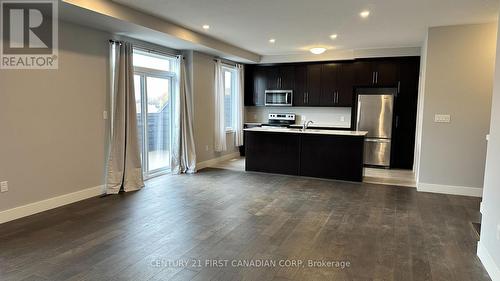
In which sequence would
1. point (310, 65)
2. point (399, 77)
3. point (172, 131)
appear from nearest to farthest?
point (172, 131), point (399, 77), point (310, 65)

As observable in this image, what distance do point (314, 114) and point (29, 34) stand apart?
6375mm

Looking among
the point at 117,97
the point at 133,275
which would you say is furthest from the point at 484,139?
the point at 117,97

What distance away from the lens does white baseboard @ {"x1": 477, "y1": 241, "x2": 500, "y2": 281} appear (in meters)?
2.58

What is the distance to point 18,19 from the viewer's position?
12.6 ft

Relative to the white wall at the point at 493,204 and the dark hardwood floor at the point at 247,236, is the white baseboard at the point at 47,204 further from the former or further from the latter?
the white wall at the point at 493,204

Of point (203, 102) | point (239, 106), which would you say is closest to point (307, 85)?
point (239, 106)

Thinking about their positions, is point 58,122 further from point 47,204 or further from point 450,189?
point 450,189

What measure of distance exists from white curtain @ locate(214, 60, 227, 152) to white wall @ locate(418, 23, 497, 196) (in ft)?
13.9

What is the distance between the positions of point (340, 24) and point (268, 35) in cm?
143

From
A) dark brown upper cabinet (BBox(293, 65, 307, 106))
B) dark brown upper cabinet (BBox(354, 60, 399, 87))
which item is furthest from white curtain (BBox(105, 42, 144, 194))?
dark brown upper cabinet (BBox(354, 60, 399, 87))

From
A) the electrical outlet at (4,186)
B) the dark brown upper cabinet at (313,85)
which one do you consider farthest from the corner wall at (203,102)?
the electrical outlet at (4,186)

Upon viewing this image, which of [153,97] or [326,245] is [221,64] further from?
[326,245]

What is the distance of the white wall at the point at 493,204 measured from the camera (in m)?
2.65

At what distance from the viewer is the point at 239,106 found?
8.60 meters
